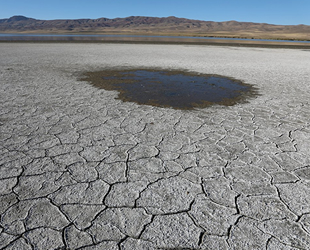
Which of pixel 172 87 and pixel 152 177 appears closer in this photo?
pixel 152 177

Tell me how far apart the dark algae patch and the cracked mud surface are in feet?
2.25

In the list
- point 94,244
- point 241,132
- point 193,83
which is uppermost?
point 193,83

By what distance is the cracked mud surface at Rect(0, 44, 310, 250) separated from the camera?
6.18 ft

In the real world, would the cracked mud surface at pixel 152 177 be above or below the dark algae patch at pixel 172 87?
below

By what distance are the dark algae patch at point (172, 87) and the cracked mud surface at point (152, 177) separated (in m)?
0.69

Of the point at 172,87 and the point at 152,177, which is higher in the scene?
the point at 172,87

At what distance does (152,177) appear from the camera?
2639mm

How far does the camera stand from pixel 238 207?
219 centimetres

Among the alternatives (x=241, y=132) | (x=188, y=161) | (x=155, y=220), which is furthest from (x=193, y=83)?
(x=155, y=220)

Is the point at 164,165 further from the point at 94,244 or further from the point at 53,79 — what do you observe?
the point at 53,79

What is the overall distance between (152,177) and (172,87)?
4586 mm

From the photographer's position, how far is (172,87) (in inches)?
270

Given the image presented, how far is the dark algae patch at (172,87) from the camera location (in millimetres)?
5570

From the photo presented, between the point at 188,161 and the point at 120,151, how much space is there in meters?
0.94
